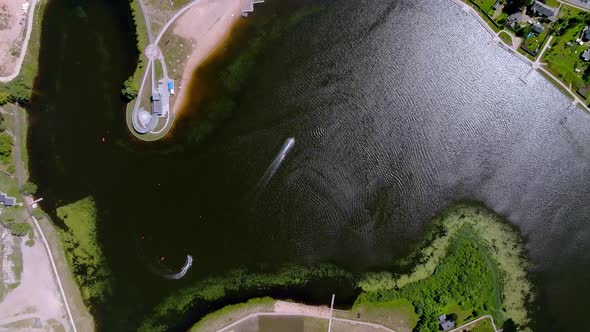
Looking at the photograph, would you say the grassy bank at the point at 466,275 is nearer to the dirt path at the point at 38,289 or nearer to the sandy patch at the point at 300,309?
the sandy patch at the point at 300,309

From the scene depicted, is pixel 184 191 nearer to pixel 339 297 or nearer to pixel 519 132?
pixel 339 297

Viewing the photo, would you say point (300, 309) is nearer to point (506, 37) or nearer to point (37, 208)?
point (37, 208)

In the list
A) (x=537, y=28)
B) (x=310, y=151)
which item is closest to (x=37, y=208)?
(x=310, y=151)

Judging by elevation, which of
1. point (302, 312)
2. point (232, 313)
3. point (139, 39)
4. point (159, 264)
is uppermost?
point (139, 39)

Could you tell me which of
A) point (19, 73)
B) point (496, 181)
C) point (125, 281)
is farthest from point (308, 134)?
point (19, 73)

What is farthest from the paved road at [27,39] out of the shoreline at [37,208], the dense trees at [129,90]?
the dense trees at [129,90]

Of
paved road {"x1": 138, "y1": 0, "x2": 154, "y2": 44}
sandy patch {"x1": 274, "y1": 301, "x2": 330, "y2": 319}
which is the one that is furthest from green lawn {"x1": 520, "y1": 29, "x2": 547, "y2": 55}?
paved road {"x1": 138, "y1": 0, "x2": 154, "y2": 44}
